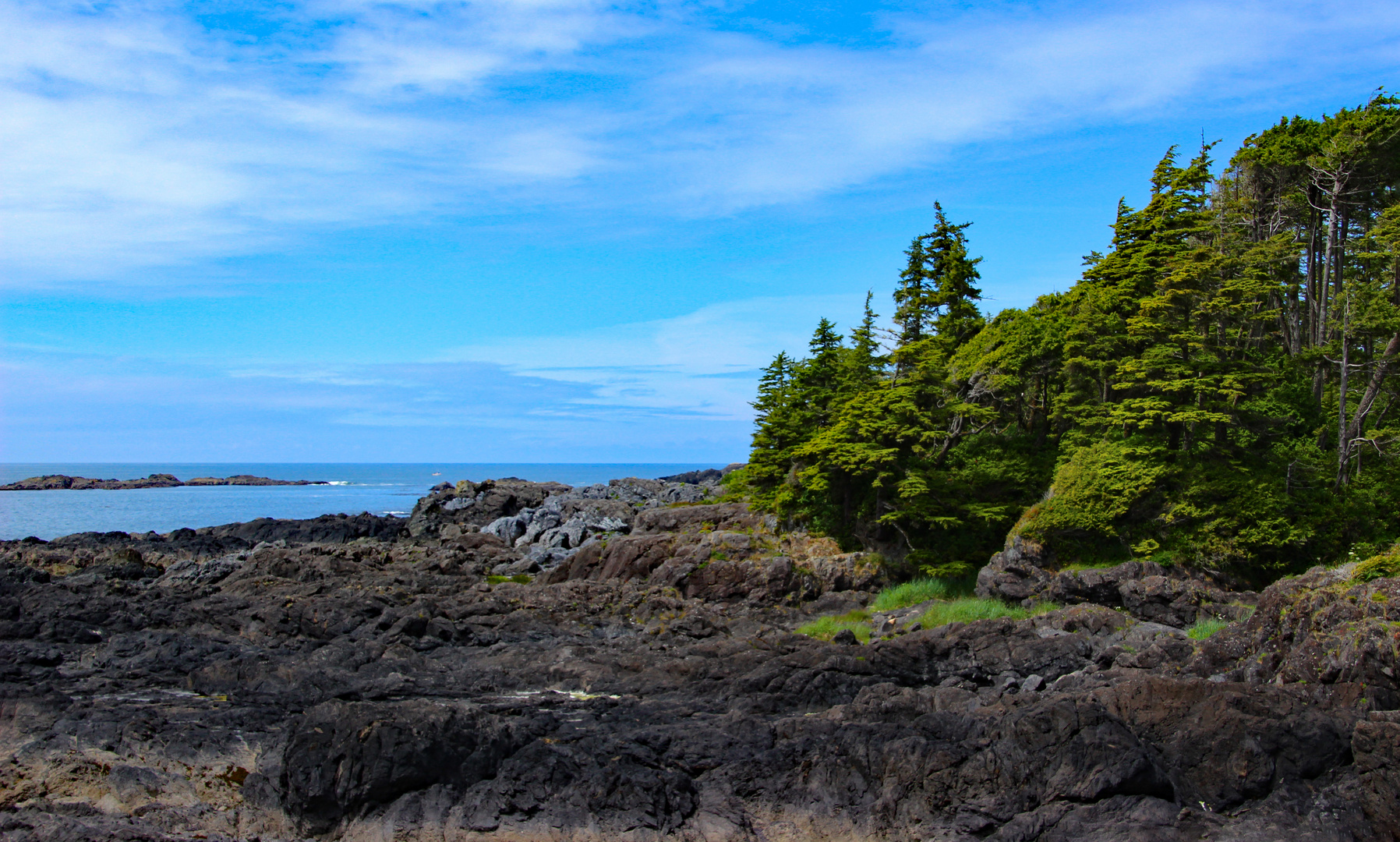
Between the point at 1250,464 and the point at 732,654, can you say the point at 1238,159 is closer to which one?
the point at 1250,464

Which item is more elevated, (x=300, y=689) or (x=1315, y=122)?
(x=1315, y=122)

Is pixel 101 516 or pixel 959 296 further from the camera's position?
pixel 101 516

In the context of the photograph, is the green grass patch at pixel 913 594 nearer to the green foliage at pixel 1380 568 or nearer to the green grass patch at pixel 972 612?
the green grass patch at pixel 972 612

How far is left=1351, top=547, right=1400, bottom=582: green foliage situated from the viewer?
16.9m

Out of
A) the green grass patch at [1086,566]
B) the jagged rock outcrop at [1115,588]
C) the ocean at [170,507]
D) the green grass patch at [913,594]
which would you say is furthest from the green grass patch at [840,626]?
the ocean at [170,507]

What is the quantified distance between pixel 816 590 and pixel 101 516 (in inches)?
3030

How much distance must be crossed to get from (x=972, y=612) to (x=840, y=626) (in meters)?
4.06

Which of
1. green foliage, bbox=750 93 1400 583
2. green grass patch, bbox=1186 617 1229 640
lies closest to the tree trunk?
green foliage, bbox=750 93 1400 583

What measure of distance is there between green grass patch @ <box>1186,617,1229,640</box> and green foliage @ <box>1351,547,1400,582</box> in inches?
192

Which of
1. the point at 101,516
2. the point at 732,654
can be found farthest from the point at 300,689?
the point at 101,516

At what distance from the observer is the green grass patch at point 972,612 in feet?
88.1

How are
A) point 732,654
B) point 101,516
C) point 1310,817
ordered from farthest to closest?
point 101,516 < point 732,654 < point 1310,817

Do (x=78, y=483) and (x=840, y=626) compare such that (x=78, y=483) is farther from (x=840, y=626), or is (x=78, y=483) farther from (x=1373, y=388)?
(x=1373, y=388)

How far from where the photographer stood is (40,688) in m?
17.7
